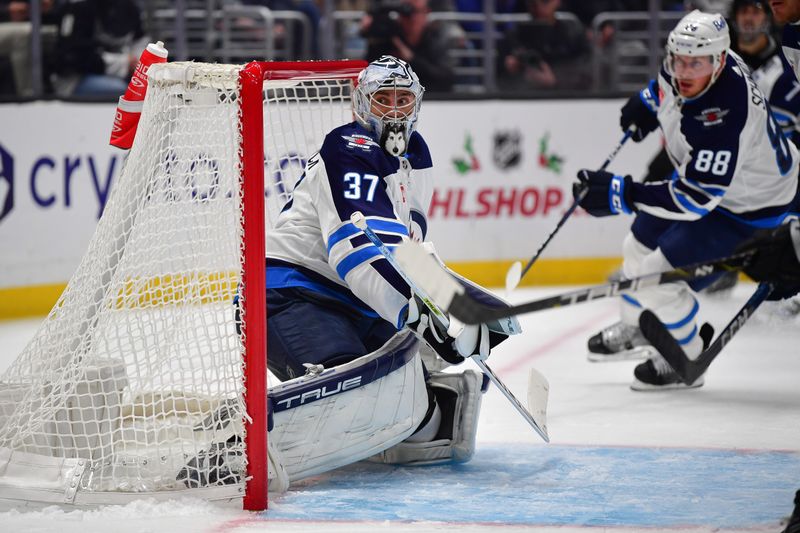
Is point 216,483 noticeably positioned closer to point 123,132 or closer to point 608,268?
point 123,132

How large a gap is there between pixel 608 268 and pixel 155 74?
379 centimetres

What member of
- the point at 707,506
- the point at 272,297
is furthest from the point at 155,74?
the point at 707,506

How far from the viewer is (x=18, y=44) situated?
5492 mm

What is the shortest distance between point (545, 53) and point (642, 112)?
2.19m

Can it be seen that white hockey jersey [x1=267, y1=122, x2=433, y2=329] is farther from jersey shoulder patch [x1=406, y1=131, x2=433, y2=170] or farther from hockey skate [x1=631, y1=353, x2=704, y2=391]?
hockey skate [x1=631, y1=353, x2=704, y2=391]

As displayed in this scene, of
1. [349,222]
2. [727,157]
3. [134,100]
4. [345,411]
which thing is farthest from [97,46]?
[345,411]

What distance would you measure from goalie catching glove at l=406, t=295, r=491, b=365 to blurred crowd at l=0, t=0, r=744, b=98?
3230 mm

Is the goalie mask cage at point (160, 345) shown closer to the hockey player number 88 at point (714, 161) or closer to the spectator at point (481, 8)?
the hockey player number 88 at point (714, 161)

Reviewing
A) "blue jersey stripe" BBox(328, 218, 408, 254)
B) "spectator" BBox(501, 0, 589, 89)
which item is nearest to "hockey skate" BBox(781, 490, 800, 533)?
"blue jersey stripe" BBox(328, 218, 408, 254)

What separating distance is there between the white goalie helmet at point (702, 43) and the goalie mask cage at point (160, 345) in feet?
4.58

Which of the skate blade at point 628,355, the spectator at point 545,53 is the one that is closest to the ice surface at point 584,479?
the skate blade at point 628,355

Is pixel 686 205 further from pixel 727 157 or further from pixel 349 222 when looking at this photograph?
pixel 349 222

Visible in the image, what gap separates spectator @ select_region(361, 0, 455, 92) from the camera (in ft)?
20.5

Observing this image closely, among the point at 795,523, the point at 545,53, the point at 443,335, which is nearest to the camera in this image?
the point at 795,523
